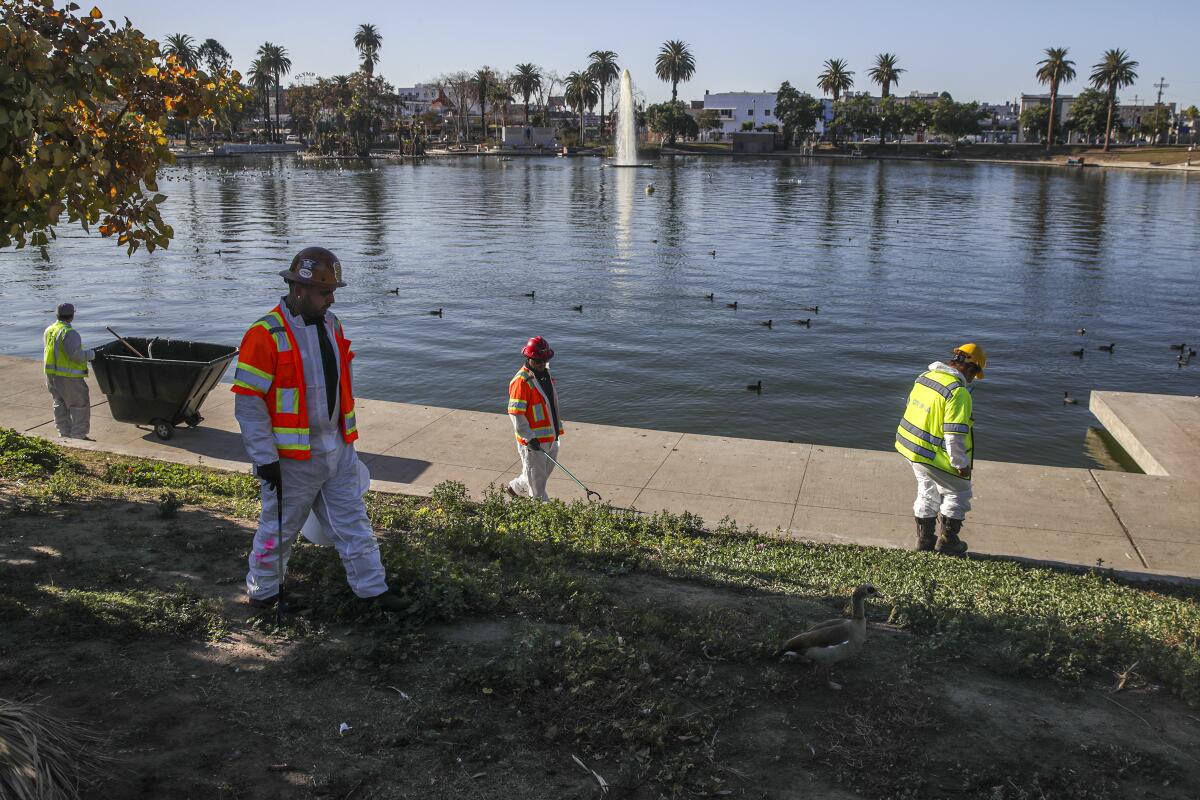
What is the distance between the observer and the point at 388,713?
14.9ft

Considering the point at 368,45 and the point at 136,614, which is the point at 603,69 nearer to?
the point at 368,45

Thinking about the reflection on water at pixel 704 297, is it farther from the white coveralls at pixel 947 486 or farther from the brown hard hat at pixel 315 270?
the brown hard hat at pixel 315 270

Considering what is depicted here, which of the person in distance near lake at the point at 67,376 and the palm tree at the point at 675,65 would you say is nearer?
the person in distance near lake at the point at 67,376

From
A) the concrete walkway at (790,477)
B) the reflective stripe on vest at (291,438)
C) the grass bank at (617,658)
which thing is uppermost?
the reflective stripe on vest at (291,438)

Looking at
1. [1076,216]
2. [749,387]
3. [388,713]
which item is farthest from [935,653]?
[1076,216]

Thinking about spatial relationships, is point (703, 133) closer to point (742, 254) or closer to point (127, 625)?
point (742, 254)

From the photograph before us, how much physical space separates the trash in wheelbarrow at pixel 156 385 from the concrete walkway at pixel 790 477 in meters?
0.22

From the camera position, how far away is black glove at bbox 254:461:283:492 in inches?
202

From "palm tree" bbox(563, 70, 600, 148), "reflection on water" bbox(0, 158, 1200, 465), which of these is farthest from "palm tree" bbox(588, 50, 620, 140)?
"reflection on water" bbox(0, 158, 1200, 465)

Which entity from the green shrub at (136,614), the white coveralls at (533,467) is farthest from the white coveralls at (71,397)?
the green shrub at (136,614)

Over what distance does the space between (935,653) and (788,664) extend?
3.00ft

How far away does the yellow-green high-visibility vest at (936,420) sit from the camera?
7609mm

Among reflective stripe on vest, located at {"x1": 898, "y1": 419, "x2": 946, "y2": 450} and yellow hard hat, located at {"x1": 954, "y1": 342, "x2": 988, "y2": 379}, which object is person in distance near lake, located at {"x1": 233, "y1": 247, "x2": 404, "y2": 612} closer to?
reflective stripe on vest, located at {"x1": 898, "y1": 419, "x2": 946, "y2": 450}

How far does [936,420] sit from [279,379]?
5256 mm
